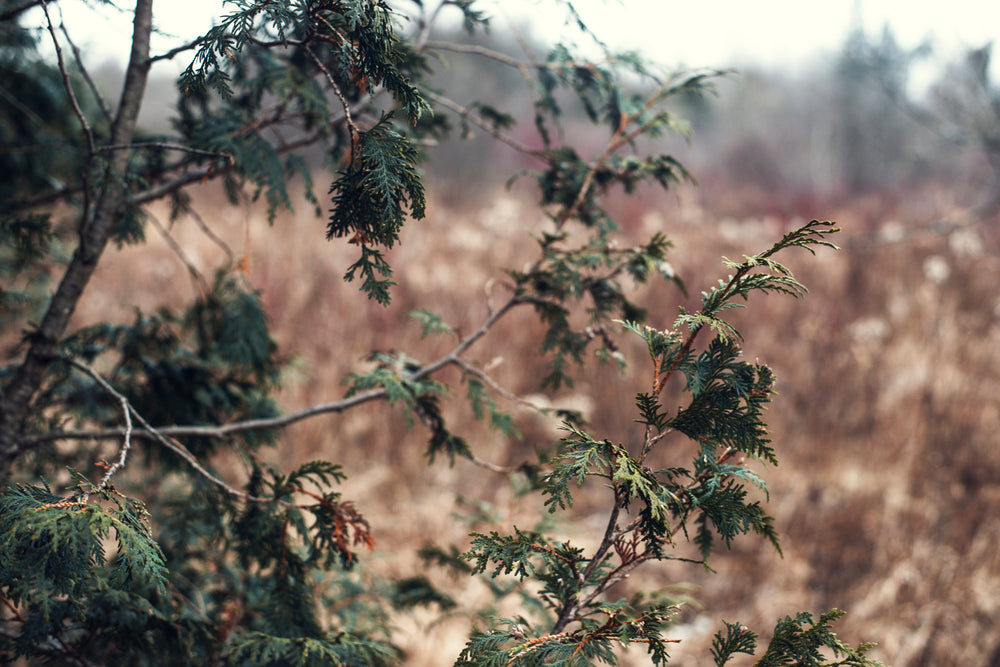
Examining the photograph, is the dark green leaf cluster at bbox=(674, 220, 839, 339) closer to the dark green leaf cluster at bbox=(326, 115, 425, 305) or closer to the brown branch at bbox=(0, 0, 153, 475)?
the dark green leaf cluster at bbox=(326, 115, 425, 305)

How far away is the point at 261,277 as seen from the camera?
5699 mm

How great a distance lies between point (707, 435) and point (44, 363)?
1337mm

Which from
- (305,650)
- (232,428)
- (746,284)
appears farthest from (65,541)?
(746,284)

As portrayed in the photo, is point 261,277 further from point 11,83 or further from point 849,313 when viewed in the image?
point 849,313

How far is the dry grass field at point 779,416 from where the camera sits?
3.25 m

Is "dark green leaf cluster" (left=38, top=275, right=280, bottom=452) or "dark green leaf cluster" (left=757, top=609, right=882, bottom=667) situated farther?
"dark green leaf cluster" (left=38, top=275, right=280, bottom=452)

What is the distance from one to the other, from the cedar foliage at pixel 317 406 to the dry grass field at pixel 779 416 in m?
0.31

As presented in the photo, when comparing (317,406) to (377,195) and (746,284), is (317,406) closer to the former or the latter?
(377,195)

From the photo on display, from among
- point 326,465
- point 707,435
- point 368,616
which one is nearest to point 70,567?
point 326,465

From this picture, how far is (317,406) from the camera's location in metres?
1.37

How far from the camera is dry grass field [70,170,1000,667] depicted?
3.25 m

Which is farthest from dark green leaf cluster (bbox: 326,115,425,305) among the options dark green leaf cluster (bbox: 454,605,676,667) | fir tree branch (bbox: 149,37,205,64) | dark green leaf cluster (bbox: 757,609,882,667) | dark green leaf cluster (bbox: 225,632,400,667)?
dark green leaf cluster (bbox: 757,609,882,667)

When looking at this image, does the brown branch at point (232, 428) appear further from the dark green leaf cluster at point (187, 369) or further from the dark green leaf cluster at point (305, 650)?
the dark green leaf cluster at point (305, 650)

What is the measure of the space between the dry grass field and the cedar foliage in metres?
0.31
